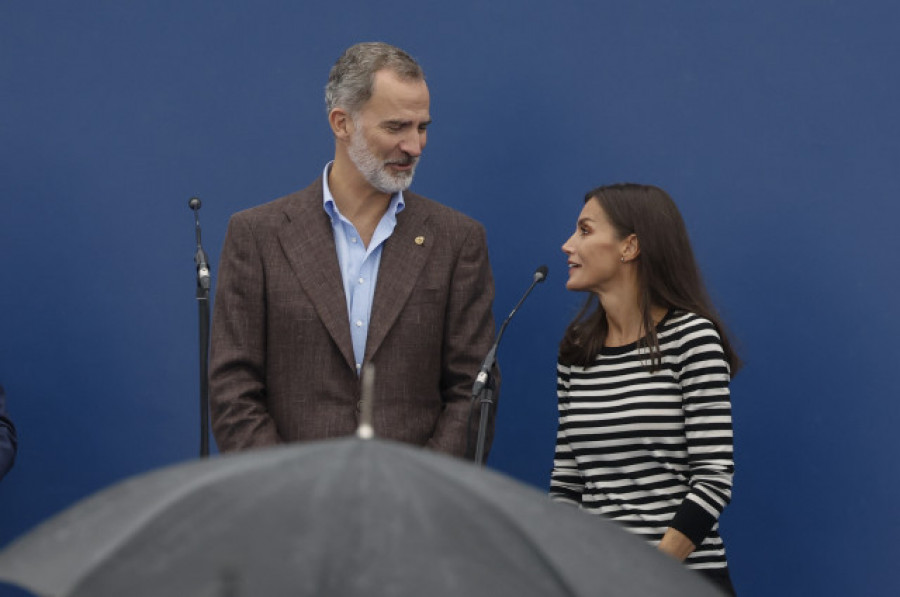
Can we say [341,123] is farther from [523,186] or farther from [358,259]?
[523,186]

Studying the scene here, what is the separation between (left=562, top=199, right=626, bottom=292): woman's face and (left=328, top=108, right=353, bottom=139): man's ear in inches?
22.3

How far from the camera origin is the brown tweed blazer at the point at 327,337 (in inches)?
102

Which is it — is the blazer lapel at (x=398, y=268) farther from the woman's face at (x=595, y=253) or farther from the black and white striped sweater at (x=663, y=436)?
the black and white striped sweater at (x=663, y=436)

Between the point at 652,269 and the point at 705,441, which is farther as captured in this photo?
the point at 652,269

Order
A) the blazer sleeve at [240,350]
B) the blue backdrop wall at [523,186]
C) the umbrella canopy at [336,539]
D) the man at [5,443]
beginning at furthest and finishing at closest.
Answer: the blue backdrop wall at [523,186] < the man at [5,443] < the blazer sleeve at [240,350] < the umbrella canopy at [336,539]

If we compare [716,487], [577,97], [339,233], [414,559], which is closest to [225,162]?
[339,233]

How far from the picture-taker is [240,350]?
2.61 m

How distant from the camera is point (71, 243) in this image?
338cm

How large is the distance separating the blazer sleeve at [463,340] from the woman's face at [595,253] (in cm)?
21

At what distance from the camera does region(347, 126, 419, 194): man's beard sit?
2674 millimetres

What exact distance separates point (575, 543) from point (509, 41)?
2291 mm

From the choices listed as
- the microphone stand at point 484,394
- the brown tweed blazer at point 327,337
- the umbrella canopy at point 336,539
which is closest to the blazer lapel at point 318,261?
the brown tweed blazer at point 327,337

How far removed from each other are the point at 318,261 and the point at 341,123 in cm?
34

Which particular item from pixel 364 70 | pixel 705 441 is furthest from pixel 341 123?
pixel 705 441
